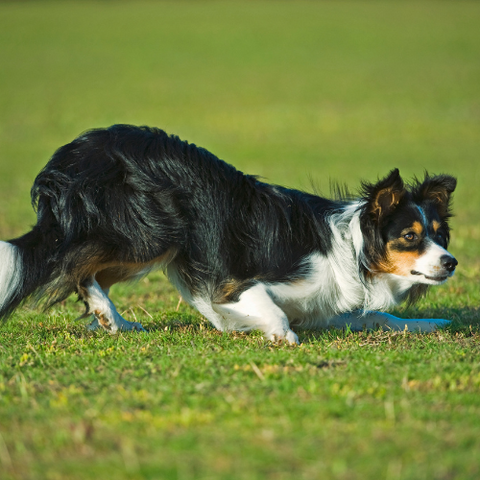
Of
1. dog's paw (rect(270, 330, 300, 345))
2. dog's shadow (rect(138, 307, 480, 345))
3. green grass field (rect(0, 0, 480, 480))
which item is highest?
green grass field (rect(0, 0, 480, 480))

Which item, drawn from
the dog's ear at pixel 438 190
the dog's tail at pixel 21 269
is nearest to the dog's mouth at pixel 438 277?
the dog's ear at pixel 438 190

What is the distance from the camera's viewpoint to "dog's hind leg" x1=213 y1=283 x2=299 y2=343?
518cm

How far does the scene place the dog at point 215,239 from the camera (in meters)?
5.18

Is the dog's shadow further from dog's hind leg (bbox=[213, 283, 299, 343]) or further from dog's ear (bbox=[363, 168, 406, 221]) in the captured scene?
dog's ear (bbox=[363, 168, 406, 221])

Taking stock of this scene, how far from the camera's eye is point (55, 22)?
43719 mm

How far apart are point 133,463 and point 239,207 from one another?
9.30 feet

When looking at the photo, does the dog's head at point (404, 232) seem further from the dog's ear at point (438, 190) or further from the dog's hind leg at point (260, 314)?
the dog's hind leg at point (260, 314)

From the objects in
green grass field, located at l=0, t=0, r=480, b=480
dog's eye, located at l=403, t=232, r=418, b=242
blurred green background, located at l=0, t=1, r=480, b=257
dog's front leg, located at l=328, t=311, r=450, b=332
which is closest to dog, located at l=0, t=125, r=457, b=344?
dog's eye, located at l=403, t=232, r=418, b=242

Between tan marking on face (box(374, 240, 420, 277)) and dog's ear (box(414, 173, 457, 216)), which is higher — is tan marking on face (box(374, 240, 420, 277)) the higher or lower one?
the lower one

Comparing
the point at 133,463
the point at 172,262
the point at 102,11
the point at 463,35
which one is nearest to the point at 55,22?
the point at 102,11

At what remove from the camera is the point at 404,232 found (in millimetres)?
5320

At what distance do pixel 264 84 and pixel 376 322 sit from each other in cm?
2645

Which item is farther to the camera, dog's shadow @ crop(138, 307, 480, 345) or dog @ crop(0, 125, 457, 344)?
dog's shadow @ crop(138, 307, 480, 345)

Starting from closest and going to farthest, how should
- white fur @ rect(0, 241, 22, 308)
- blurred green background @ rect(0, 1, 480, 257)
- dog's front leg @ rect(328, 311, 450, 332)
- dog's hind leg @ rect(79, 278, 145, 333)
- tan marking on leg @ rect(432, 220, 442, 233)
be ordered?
white fur @ rect(0, 241, 22, 308), dog's hind leg @ rect(79, 278, 145, 333), tan marking on leg @ rect(432, 220, 442, 233), dog's front leg @ rect(328, 311, 450, 332), blurred green background @ rect(0, 1, 480, 257)
